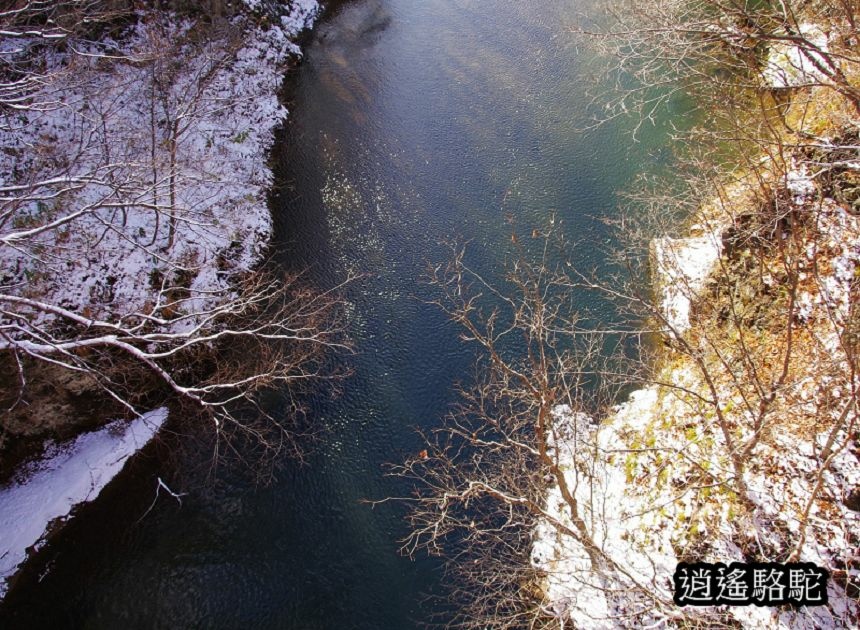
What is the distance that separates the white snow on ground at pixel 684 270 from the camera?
11.8m

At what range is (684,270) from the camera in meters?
12.6

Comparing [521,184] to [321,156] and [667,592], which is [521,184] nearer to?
[321,156]

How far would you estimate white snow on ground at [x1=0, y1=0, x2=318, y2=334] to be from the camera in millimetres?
11820

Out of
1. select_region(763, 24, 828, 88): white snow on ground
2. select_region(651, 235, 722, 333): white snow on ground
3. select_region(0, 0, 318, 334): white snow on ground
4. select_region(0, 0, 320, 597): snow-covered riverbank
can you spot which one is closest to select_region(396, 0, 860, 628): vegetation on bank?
select_region(651, 235, 722, 333): white snow on ground

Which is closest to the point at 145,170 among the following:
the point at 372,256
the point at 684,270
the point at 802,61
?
the point at 372,256

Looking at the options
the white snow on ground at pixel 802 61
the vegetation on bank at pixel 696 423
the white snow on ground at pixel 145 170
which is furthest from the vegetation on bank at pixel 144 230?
the white snow on ground at pixel 802 61

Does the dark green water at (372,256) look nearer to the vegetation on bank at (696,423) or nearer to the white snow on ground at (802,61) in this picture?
the vegetation on bank at (696,423)

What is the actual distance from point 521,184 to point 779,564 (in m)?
10.6

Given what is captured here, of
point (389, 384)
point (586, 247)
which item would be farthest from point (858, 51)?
point (389, 384)

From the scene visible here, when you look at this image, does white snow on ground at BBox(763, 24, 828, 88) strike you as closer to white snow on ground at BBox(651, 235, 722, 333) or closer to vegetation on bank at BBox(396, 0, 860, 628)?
vegetation on bank at BBox(396, 0, 860, 628)

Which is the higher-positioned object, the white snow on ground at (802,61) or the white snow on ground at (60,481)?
the white snow on ground at (802,61)

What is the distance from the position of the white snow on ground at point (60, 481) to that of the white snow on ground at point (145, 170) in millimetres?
2662

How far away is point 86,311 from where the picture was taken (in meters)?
11.8

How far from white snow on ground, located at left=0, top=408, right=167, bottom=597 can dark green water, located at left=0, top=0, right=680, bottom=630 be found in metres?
0.39
